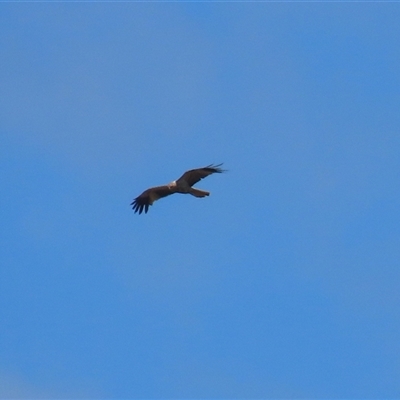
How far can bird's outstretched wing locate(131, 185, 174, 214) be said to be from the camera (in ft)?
136

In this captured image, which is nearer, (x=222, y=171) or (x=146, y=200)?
(x=222, y=171)

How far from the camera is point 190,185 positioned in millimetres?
40250

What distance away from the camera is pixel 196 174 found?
39.8m

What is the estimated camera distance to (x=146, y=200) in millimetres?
42062

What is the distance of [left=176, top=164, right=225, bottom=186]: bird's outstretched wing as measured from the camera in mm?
39469

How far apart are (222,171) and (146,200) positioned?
12.0 ft

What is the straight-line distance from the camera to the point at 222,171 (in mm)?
39125

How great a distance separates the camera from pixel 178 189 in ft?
134

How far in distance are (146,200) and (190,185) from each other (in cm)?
222

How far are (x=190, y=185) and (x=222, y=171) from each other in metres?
1.44

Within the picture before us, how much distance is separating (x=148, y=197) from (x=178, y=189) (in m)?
1.52

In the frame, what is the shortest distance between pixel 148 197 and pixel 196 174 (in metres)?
2.60

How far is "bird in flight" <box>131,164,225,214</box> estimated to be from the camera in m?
39.7

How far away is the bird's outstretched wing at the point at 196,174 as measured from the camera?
39.5 m
